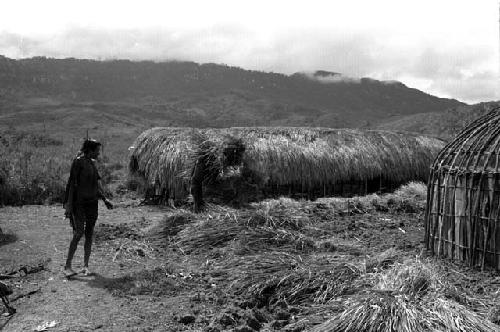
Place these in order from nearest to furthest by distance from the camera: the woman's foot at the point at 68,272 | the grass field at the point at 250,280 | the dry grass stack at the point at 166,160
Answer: the grass field at the point at 250,280, the woman's foot at the point at 68,272, the dry grass stack at the point at 166,160

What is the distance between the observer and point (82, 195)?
5.96 metres

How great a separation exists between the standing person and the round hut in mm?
4540

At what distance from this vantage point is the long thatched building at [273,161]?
11.6 metres

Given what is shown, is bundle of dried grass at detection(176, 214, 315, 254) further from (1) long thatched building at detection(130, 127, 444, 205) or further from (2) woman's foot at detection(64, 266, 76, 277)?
(1) long thatched building at detection(130, 127, 444, 205)

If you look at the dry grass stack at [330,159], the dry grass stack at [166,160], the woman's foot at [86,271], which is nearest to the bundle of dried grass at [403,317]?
the woman's foot at [86,271]

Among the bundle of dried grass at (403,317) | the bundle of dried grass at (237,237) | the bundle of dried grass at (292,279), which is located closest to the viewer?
the bundle of dried grass at (403,317)

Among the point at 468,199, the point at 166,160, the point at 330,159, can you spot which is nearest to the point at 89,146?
the point at 468,199

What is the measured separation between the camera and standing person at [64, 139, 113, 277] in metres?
5.95

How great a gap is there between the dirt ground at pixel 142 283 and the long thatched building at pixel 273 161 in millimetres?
2897

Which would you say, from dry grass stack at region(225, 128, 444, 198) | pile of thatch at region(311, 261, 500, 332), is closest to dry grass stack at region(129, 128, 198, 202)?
dry grass stack at region(225, 128, 444, 198)

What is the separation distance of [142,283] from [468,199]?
4.13 metres

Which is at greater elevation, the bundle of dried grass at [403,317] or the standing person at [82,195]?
the standing person at [82,195]

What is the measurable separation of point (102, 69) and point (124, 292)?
9846 centimetres

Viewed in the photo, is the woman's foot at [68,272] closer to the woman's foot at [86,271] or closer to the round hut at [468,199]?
the woman's foot at [86,271]
